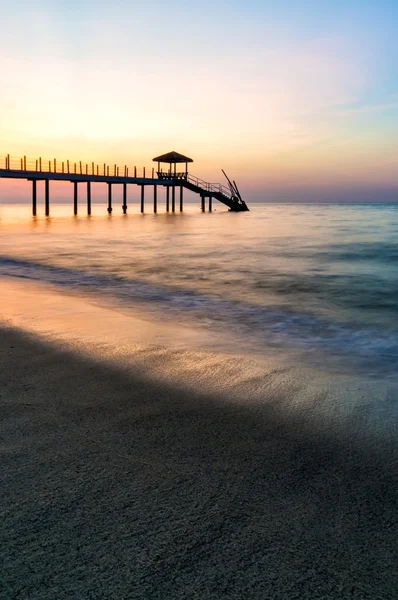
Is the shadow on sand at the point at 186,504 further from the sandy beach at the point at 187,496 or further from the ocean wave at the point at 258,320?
the ocean wave at the point at 258,320

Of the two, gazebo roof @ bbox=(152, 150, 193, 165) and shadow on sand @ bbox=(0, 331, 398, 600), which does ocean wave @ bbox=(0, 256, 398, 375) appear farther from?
gazebo roof @ bbox=(152, 150, 193, 165)

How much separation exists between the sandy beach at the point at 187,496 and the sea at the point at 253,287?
1.89 metres

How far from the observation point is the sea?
5.64 meters

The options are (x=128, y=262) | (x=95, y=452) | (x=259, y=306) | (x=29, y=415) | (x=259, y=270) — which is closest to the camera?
(x=95, y=452)

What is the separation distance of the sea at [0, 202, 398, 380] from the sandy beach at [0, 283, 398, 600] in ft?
6.19

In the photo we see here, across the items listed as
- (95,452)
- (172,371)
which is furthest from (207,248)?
(95,452)

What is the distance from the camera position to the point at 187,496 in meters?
2.06

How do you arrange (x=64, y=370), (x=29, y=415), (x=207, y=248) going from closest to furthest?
(x=29, y=415) < (x=64, y=370) < (x=207, y=248)

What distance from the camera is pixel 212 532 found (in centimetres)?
183

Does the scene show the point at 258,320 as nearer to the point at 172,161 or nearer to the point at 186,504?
the point at 186,504

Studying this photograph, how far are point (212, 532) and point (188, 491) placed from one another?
0.29 metres

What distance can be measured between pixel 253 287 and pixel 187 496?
349 inches

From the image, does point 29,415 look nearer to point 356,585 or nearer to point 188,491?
point 188,491

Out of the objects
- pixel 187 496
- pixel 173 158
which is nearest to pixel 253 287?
pixel 187 496
